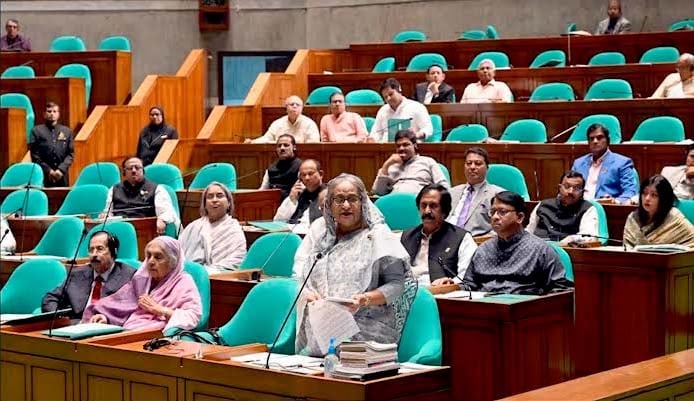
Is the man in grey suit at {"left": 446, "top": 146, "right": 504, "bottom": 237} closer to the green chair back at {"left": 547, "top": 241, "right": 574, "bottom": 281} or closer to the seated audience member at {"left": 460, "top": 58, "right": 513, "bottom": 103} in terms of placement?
the green chair back at {"left": 547, "top": 241, "right": 574, "bottom": 281}

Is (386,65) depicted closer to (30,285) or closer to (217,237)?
(217,237)

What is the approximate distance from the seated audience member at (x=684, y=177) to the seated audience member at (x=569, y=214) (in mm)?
584

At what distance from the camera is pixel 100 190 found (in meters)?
7.30

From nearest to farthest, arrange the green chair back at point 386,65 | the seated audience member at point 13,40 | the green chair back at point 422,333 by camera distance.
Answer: the green chair back at point 422,333 → the green chair back at point 386,65 → the seated audience member at point 13,40

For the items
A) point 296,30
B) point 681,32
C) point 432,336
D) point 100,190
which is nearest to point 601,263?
point 432,336

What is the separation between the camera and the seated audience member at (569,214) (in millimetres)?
5547

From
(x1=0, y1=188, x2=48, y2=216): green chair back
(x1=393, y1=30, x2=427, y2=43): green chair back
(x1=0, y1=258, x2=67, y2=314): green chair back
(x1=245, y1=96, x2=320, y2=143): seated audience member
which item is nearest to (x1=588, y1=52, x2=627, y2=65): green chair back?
(x1=393, y1=30, x2=427, y2=43): green chair back

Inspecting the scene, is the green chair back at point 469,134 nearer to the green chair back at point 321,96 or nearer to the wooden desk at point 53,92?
the green chair back at point 321,96

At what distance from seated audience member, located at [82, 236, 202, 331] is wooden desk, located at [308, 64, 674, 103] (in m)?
4.68

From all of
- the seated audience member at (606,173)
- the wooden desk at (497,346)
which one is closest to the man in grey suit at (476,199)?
the seated audience member at (606,173)

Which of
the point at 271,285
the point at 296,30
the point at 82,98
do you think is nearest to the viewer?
the point at 271,285

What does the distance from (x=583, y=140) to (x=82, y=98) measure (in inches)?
158

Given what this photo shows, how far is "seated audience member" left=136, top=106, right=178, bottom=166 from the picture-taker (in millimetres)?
8742

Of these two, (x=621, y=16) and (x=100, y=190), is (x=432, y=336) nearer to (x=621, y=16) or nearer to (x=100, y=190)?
(x=100, y=190)
